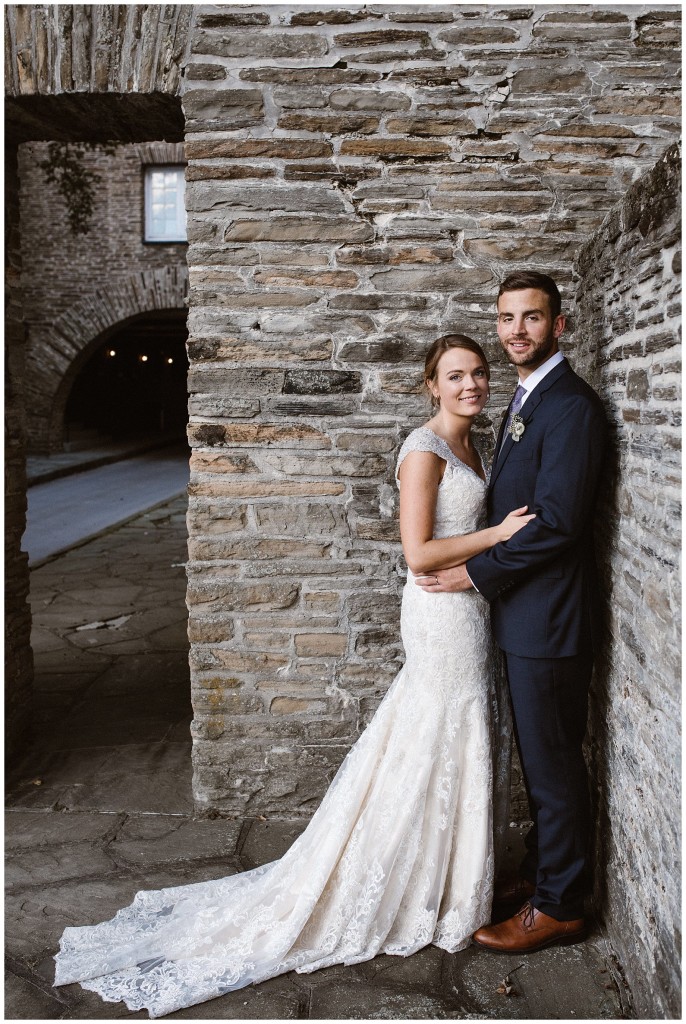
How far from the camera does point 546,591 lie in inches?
96.6

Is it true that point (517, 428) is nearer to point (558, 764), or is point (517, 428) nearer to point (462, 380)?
point (462, 380)

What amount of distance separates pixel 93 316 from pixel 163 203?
107 inches

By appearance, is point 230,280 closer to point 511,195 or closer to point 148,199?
point 511,195

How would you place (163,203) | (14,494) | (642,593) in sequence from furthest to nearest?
(163,203) < (14,494) < (642,593)

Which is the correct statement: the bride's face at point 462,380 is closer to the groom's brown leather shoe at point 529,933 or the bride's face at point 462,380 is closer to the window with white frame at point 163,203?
the groom's brown leather shoe at point 529,933

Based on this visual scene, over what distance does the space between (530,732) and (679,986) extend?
0.77m

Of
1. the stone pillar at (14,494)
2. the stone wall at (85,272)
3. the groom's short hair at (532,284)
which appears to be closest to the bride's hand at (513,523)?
the groom's short hair at (532,284)

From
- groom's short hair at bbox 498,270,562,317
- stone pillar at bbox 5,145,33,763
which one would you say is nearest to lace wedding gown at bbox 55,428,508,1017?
groom's short hair at bbox 498,270,562,317

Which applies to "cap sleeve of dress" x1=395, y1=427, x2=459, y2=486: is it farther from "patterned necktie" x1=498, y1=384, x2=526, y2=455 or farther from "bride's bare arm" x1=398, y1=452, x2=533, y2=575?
"patterned necktie" x1=498, y1=384, x2=526, y2=455

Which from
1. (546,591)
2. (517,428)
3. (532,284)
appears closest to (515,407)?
(517,428)

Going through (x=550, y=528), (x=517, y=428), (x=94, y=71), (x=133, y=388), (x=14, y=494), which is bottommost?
(x=550, y=528)

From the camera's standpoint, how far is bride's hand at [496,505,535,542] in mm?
2406

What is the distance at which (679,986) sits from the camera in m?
1.95

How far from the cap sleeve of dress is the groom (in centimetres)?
18
